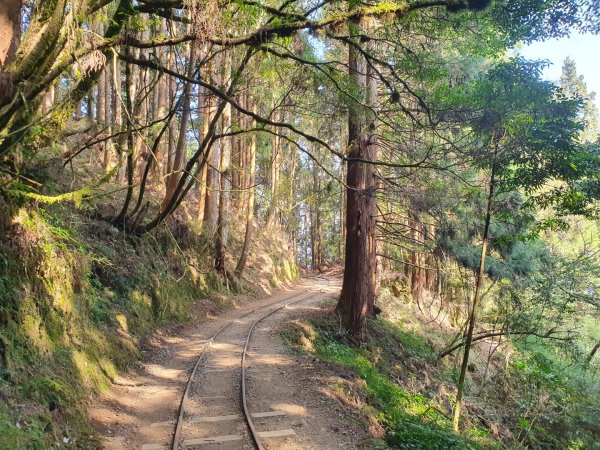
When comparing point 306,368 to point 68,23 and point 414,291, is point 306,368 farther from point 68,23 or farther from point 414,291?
point 414,291

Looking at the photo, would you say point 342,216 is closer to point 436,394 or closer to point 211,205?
point 211,205

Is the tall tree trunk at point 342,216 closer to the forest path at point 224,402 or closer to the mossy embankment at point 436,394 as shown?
the mossy embankment at point 436,394

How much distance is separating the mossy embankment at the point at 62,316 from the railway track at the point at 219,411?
128 cm

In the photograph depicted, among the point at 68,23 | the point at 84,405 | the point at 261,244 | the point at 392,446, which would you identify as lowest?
the point at 392,446

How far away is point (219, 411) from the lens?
736 cm

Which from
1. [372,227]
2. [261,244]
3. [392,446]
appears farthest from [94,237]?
[261,244]

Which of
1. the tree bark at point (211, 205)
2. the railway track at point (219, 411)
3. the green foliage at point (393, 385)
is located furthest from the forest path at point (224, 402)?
the tree bark at point (211, 205)

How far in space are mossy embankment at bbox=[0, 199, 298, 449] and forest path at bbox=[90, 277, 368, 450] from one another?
454 mm

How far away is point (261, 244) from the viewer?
1211 inches

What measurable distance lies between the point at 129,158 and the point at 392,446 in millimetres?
8949

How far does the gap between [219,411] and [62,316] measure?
3.11 m

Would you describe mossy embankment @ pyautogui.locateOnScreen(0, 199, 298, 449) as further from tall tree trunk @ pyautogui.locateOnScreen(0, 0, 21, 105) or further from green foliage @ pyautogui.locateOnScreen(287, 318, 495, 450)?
green foliage @ pyautogui.locateOnScreen(287, 318, 495, 450)

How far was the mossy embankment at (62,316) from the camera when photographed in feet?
18.8

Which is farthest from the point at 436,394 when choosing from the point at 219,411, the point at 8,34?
the point at 8,34
